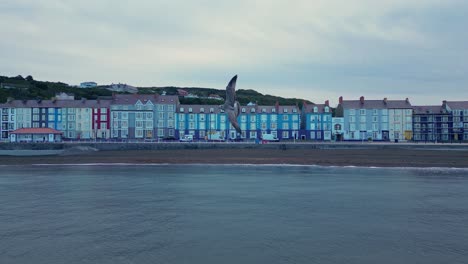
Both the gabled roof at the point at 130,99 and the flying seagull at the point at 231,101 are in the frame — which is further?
the gabled roof at the point at 130,99

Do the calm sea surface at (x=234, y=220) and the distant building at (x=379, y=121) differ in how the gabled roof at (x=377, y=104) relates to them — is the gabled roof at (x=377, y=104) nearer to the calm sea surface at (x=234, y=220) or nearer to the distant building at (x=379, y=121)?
the distant building at (x=379, y=121)

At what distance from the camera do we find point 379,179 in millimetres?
30297

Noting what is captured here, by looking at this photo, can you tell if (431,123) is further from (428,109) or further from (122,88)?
(122,88)

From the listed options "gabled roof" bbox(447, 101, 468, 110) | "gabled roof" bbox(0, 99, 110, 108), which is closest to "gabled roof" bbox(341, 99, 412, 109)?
"gabled roof" bbox(447, 101, 468, 110)

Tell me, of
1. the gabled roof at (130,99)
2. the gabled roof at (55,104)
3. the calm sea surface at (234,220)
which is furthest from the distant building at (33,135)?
the calm sea surface at (234,220)

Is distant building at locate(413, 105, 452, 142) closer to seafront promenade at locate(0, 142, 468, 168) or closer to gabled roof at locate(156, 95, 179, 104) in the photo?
seafront promenade at locate(0, 142, 468, 168)

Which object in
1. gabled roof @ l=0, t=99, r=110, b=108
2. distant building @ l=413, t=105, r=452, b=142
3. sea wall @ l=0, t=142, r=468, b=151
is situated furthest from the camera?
distant building @ l=413, t=105, r=452, b=142

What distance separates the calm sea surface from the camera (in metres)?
12.5

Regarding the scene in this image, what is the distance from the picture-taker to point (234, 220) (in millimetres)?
17016

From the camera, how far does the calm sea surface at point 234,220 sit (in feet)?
41.2

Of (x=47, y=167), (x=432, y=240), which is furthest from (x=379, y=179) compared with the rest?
(x=47, y=167)

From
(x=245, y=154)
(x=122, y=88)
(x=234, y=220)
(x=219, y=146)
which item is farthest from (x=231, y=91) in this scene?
(x=122, y=88)

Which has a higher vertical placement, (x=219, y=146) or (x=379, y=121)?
(x=379, y=121)

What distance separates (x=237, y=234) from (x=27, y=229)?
753 centimetres
